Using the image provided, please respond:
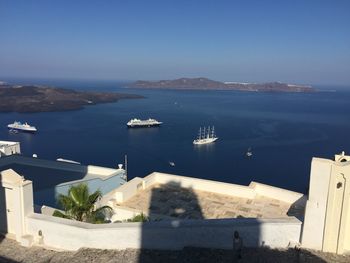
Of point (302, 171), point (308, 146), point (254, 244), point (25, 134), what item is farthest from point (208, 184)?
point (25, 134)

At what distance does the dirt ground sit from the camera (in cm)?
670

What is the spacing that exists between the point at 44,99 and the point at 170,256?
4452 inches

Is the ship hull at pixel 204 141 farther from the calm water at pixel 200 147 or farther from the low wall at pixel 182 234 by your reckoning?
the low wall at pixel 182 234

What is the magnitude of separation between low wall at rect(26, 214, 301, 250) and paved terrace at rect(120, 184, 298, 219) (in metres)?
3.74

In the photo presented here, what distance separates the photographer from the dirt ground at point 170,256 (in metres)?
6.70

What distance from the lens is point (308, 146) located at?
54.1 metres

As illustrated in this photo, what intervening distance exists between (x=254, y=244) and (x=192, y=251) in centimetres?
125

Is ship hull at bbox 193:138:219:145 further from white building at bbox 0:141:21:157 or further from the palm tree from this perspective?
the palm tree

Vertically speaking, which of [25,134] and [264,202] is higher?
[264,202]

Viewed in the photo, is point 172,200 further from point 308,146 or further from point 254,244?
point 308,146

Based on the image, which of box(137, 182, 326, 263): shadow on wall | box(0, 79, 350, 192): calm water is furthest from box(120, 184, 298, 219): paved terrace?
box(0, 79, 350, 192): calm water

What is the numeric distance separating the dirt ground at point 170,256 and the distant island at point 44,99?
93.0m

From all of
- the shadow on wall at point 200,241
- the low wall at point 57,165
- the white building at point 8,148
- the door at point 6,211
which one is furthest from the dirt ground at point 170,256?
the white building at point 8,148

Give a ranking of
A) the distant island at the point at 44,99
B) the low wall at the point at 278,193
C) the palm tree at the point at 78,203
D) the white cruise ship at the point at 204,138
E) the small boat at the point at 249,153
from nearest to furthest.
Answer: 1. the palm tree at the point at 78,203
2. the low wall at the point at 278,193
3. the small boat at the point at 249,153
4. the white cruise ship at the point at 204,138
5. the distant island at the point at 44,99
